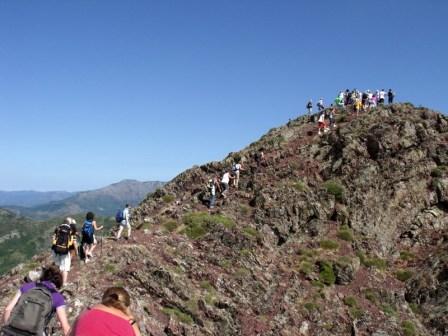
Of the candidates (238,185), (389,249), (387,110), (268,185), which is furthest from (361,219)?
(387,110)

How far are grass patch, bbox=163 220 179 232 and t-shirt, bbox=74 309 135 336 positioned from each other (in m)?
29.4

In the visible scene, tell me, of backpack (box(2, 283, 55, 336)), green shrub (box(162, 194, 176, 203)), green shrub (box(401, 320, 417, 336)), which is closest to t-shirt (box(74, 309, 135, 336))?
backpack (box(2, 283, 55, 336))

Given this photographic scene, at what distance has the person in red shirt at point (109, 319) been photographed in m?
6.59

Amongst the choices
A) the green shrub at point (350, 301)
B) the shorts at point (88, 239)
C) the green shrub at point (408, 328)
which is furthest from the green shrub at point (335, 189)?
the shorts at point (88, 239)

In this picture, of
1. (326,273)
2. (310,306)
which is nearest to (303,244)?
(326,273)

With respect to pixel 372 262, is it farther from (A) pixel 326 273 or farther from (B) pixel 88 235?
(B) pixel 88 235

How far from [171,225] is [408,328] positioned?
61.4ft

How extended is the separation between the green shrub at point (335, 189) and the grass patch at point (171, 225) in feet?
49.8

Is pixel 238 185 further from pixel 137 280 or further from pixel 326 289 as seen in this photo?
pixel 137 280

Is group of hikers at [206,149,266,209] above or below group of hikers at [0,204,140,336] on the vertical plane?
above

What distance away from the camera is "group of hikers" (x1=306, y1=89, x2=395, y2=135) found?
5455 cm

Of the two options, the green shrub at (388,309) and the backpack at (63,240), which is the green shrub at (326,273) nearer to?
the green shrub at (388,309)

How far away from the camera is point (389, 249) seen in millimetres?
40812

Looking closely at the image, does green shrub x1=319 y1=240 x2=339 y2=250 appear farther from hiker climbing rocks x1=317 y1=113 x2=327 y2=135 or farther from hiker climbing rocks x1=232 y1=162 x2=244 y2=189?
hiker climbing rocks x1=317 y1=113 x2=327 y2=135
